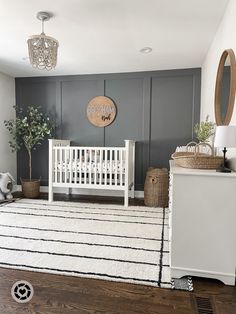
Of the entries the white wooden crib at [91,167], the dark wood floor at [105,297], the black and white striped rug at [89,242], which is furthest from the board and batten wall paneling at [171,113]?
the dark wood floor at [105,297]

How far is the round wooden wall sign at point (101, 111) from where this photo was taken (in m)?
4.06

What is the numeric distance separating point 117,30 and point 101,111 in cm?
172

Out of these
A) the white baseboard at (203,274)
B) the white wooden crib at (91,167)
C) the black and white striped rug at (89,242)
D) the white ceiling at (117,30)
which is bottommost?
the black and white striped rug at (89,242)

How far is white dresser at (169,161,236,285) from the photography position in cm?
154

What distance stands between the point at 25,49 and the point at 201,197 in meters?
2.82

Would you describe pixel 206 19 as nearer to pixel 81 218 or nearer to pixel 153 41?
pixel 153 41

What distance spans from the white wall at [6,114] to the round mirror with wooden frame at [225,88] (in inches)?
135

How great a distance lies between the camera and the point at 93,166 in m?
3.56

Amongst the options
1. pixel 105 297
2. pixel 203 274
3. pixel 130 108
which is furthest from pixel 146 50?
pixel 105 297

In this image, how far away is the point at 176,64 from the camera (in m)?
3.55

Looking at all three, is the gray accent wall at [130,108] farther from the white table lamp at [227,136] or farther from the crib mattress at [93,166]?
the white table lamp at [227,136]

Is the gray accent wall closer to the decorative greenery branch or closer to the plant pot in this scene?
the decorative greenery branch

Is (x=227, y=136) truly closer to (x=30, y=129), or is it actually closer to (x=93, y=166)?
(x=93, y=166)

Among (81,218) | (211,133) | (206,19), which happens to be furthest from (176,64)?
(81,218)
